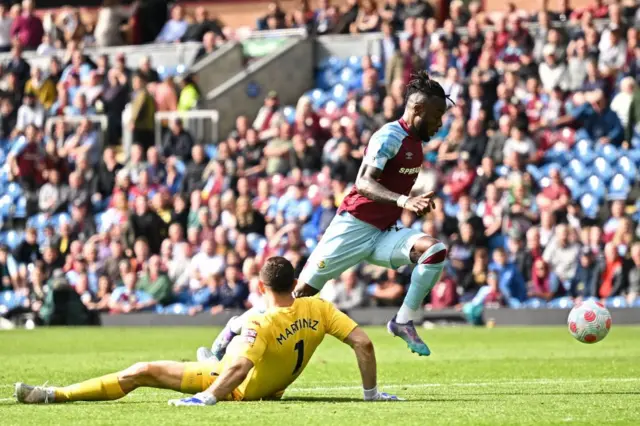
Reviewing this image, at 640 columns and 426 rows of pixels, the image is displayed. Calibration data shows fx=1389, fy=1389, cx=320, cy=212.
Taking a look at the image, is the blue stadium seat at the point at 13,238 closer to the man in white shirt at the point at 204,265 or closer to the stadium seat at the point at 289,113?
the man in white shirt at the point at 204,265

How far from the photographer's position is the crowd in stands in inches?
923

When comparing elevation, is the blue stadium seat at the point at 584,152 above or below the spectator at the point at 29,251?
above

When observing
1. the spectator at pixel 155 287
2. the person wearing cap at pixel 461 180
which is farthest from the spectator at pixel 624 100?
the spectator at pixel 155 287

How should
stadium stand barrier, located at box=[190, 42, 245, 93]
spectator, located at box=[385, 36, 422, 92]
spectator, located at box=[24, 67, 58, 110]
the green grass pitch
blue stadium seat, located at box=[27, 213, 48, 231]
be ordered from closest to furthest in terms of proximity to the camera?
the green grass pitch < spectator, located at box=[385, 36, 422, 92] < blue stadium seat, located at box=[27, 213, 48, 231] < stadium stand barrier, located at box=[190, 42, 245, 93] < spectator, located at box=[24, 67, 58, 110]

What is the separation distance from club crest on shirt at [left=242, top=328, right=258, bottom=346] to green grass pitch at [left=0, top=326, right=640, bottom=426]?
0.46 metres

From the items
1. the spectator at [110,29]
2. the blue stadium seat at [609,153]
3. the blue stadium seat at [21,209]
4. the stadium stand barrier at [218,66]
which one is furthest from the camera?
the spectator at [110,29]

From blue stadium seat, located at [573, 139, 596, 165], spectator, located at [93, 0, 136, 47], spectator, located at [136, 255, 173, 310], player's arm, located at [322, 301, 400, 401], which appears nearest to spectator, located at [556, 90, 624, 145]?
blue stadium seat, located at [573, 139, 596, 165]

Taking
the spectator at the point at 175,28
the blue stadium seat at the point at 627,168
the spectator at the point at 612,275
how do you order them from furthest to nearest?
1. the spectator at the point at 175,28
2. the blue stadium seat at the point at 627,168
3. the spectator at the point at 612,275

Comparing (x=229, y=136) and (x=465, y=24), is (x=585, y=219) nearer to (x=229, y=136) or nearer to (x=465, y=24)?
(x=465, y=24)

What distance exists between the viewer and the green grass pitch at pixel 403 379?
9141 millimetres

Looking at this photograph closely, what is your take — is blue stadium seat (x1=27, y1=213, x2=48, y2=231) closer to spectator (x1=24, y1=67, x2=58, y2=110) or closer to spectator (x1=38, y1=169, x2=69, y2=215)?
spectator (x1=38, y1=169, x2=69, y2=215)

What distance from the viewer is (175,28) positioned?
108 ft

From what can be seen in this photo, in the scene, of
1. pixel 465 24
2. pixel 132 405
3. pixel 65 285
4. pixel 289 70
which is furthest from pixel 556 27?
pixel 132 405

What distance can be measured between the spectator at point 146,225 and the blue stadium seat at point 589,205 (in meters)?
8.41
